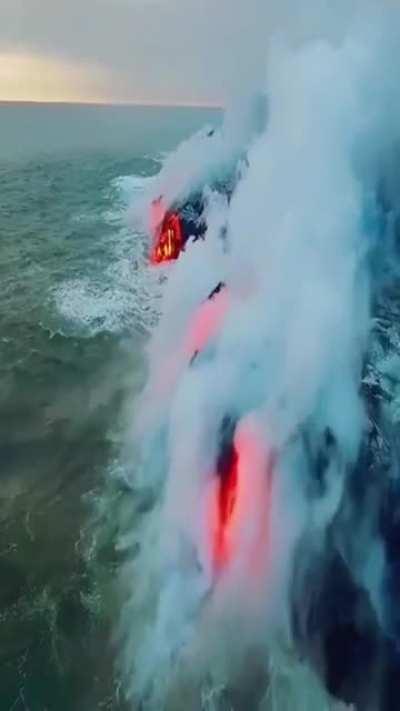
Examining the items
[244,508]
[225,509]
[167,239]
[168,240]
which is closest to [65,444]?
[225,509]

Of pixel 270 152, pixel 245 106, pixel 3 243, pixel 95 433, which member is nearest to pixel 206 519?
pixel 95 433

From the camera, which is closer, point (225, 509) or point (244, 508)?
point (244, 508)

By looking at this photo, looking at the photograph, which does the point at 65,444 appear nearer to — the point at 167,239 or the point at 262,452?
the point at 262,452

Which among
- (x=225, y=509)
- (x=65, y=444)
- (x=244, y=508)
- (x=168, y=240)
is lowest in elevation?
(x=65, y=444)

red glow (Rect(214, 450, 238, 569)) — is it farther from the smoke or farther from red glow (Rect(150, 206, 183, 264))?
red glow (Rect(150, 206, 183, 264))

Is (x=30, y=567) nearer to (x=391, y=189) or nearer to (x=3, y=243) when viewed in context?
(x=391, y=189)

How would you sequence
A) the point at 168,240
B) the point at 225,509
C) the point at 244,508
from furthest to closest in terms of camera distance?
the point at 168,240 < the point at 225,509 < the point at 244,508
